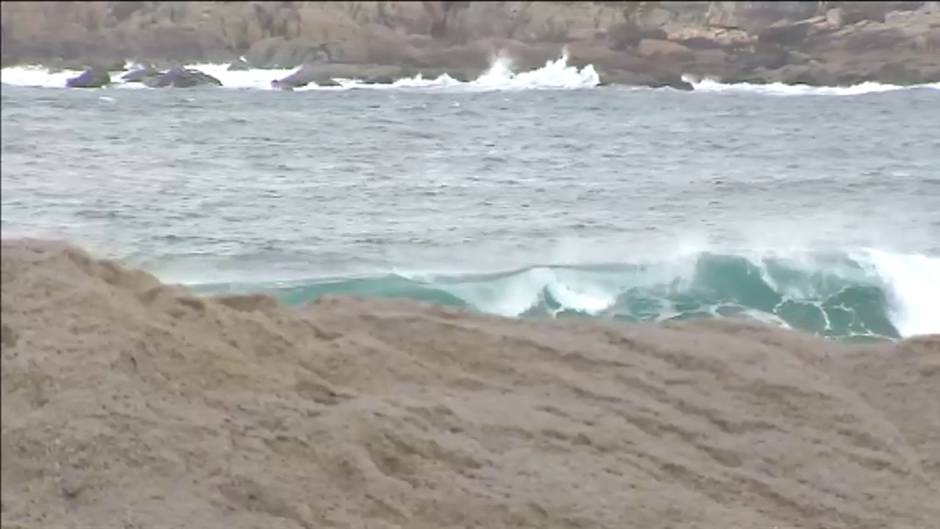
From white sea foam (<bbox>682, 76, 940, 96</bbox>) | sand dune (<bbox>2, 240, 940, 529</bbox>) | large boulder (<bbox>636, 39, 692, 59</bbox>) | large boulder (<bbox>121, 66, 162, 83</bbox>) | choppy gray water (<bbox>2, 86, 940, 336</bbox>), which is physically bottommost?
sand dune (<bbox>2, 240, 940, 529</bbox>)

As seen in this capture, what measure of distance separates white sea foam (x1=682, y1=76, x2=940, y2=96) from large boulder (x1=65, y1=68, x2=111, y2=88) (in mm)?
1301

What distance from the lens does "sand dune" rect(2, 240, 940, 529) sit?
1850 millimetres

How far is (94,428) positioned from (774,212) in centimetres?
179

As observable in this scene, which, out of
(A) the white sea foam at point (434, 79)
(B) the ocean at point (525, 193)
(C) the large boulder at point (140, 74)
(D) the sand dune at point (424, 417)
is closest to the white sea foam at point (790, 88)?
(B) the ocean at point (525, 193)

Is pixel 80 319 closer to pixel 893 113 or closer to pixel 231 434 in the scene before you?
pixel 231 434

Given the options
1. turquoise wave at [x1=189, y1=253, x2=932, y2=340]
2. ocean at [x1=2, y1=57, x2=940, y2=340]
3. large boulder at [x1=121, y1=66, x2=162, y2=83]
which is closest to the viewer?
large boulder at [x1=121, y1=66, x2=162, y2=83]

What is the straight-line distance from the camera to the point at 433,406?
2234 millimetres

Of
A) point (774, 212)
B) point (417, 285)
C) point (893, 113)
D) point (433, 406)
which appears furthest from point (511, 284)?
point (893, 113)

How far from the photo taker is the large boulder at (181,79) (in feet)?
5.94

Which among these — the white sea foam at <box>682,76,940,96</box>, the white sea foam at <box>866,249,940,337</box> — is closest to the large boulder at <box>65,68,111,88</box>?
the white sea foam at <box>682,76,940,96</box>

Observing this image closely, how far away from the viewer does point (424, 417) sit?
86.7 inches

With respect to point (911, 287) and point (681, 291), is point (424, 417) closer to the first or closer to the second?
point (681, 291)

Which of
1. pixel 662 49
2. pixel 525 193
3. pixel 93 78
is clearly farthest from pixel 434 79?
pixel 93 78

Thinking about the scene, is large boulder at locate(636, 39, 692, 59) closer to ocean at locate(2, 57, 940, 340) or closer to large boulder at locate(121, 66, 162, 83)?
ocean at locate(2, 57, 940, 340)
